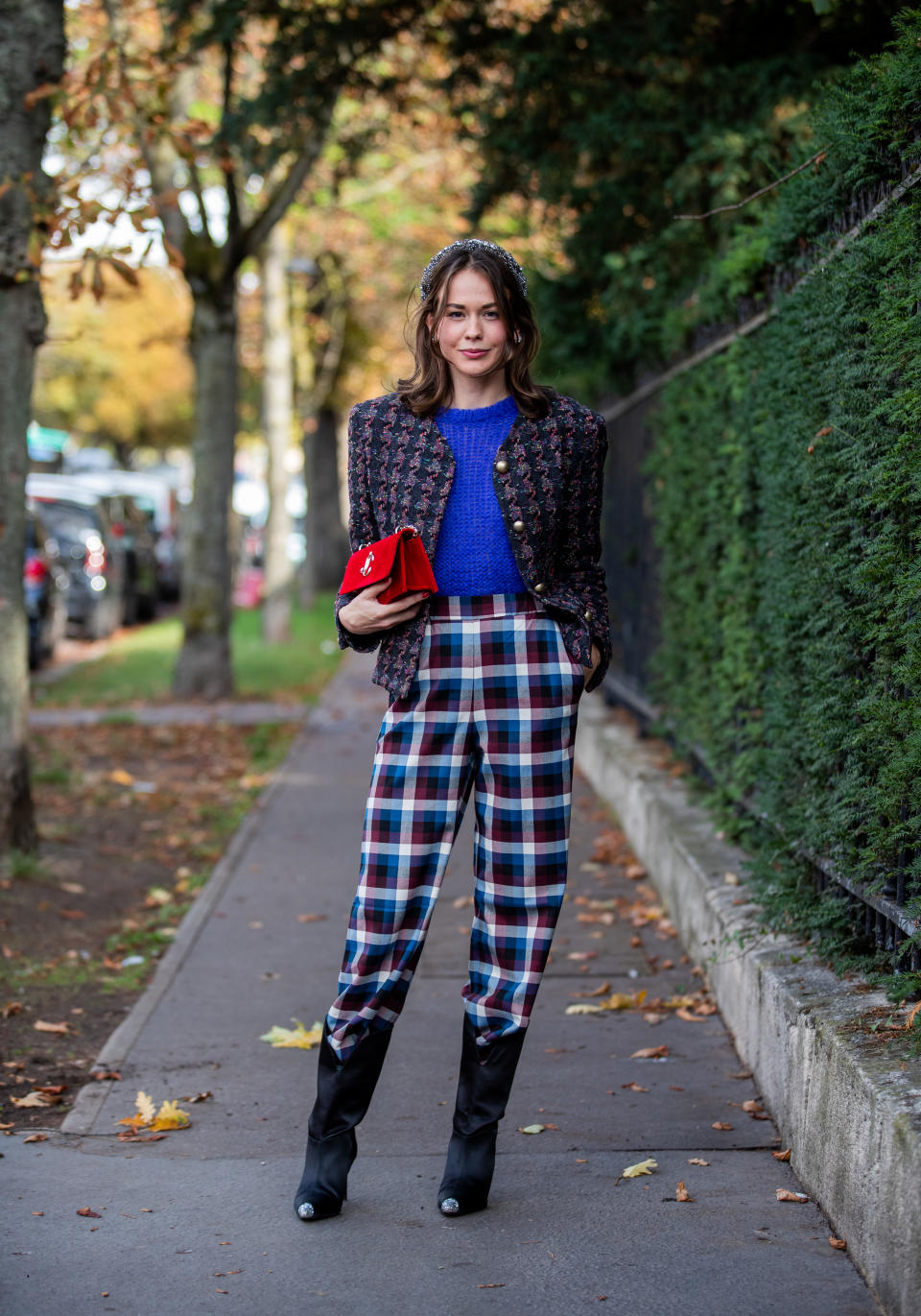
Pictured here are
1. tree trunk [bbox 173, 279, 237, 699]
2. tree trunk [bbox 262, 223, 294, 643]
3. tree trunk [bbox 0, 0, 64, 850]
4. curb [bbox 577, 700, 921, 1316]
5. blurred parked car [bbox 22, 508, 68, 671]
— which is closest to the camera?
curb [bbox 577, 700, 921, 1316]

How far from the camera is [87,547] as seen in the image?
20781mm

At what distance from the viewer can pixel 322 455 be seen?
33812 mm

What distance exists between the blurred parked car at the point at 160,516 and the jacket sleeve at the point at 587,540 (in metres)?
25.0

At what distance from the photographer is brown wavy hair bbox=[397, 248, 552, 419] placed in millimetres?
3660

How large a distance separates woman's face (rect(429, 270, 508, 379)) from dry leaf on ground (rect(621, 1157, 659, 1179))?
196cm

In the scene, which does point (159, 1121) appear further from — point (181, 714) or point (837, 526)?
point (181, 714)

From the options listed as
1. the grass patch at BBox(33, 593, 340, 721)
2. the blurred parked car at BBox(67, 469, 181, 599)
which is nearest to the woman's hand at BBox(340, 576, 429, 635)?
the grass patch at BBox(33, 593, 340, 721)

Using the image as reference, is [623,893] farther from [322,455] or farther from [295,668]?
[322,455]

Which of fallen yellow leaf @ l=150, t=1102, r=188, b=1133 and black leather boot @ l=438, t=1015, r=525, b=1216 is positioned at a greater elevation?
black leather boot @ l=438, t=1015, r=525, b=1216

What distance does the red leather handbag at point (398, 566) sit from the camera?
3.47 m

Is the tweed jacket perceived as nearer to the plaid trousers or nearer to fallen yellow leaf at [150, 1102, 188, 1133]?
the plaid trousers

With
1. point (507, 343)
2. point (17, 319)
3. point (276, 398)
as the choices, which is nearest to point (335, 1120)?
point (507, 343)

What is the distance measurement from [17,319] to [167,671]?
1033cm

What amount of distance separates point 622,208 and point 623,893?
5.23 meters
